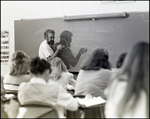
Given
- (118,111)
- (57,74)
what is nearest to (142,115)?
(118,111)

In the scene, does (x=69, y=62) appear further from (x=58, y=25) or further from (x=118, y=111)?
(x=118, y=111)

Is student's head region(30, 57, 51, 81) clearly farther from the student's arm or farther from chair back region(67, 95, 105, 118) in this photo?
chair back region(67, 95, 105, 118)

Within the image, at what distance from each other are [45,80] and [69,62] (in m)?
1.04

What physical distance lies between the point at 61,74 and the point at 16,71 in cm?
51

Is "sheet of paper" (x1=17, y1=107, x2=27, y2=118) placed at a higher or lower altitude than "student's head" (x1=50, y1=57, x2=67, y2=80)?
lower

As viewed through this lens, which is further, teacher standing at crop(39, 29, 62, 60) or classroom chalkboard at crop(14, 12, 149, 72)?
classroom chalkboard at crop(14, 12, 149, 72)

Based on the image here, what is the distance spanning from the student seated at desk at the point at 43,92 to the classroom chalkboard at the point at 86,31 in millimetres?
809

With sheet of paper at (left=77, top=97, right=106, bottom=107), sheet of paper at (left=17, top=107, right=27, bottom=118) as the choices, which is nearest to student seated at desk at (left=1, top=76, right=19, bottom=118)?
sheet of paper at (left=17, top=107, right=27, bottom=118)

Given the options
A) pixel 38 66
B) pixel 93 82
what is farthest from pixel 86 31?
pixel 38 66

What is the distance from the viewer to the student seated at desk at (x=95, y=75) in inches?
86.4

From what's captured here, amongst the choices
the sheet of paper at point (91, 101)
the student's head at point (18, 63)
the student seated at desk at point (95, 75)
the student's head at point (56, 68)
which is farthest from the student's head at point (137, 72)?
the student's head at point (18, 63)

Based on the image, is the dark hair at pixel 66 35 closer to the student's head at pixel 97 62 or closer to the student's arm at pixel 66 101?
the student's head at pixel 97 62

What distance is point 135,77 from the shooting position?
1506mm

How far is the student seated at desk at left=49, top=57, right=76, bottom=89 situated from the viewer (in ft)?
7.40
